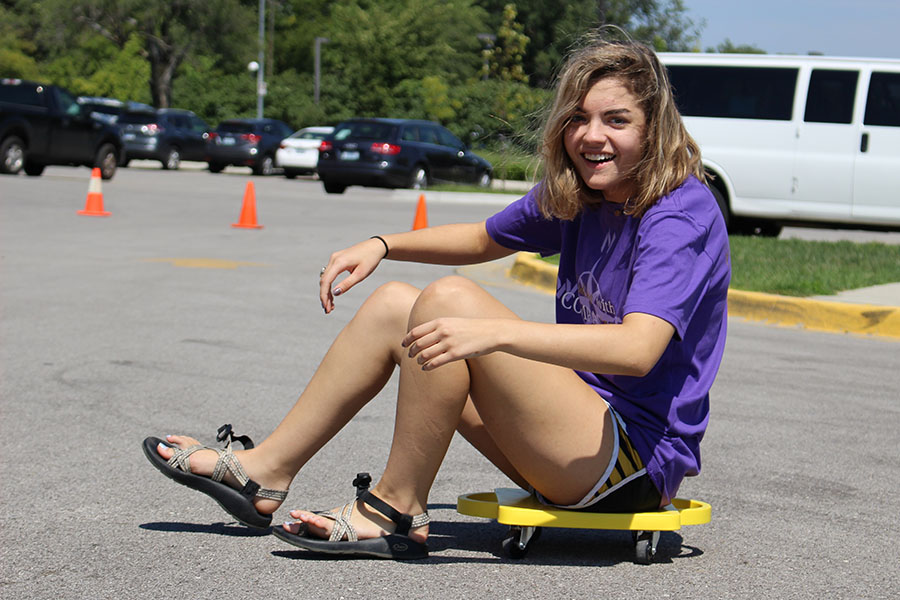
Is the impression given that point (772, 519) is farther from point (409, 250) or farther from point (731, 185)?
point (731, 185)

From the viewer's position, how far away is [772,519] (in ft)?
12.5

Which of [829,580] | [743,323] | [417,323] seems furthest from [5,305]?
[829,580]

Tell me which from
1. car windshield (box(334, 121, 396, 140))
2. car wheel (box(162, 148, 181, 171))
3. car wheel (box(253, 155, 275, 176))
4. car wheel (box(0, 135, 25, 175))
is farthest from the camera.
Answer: car wheel (box(253, 155, 275, 176))

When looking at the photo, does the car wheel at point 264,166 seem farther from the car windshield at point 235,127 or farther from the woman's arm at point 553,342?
the woman's arm at point 553,342

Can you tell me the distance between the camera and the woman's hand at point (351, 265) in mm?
3383

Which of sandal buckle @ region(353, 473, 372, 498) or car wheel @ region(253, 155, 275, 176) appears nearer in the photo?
sandal buckle @ region(353, 473, 372, 498)

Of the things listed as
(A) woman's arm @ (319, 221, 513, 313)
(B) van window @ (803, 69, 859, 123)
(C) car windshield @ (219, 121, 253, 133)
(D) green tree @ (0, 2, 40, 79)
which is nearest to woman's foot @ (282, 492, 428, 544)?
(A) woman's arm @ (319, 221, 513, 313)

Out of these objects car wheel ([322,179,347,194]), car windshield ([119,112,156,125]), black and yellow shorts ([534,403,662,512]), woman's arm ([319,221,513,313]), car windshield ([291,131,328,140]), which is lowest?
car wheel ([322,179,347,194])

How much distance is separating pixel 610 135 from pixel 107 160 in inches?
873

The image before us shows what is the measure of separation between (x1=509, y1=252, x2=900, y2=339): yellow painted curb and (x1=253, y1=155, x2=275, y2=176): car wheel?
83.6 ft

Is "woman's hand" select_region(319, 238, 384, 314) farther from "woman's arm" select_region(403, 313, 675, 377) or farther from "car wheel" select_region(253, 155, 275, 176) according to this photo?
"car wheel" select_region(253, 155, 275, 176)

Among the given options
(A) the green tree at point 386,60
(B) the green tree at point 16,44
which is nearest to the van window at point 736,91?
(A) the green tree at point 386,60

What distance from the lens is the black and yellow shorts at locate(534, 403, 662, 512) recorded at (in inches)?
121

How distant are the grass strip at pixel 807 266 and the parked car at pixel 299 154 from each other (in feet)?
66.6
